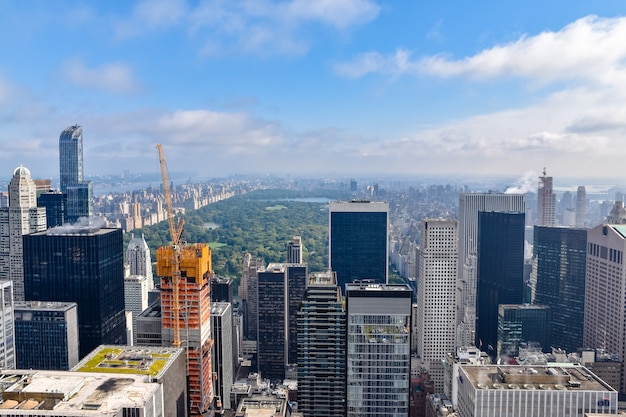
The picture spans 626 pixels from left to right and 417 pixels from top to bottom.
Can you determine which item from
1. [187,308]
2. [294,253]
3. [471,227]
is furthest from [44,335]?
[471,227]

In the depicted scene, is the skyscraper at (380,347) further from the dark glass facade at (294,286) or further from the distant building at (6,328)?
the dark glass facade at (294,286)

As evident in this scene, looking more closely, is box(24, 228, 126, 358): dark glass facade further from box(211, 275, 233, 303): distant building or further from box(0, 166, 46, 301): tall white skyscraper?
box(211, 275, 233, 303): distant building

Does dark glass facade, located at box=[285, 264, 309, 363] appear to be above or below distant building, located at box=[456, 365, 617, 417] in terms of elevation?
below

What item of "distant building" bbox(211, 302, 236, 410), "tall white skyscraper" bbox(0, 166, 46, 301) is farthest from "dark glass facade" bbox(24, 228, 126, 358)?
"distant building" bbox(211, 302, 236, 410)

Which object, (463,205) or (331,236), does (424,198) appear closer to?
(463,205)

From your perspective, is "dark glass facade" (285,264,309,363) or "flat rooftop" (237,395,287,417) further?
"dark glass facade" (285,264,309,363)
